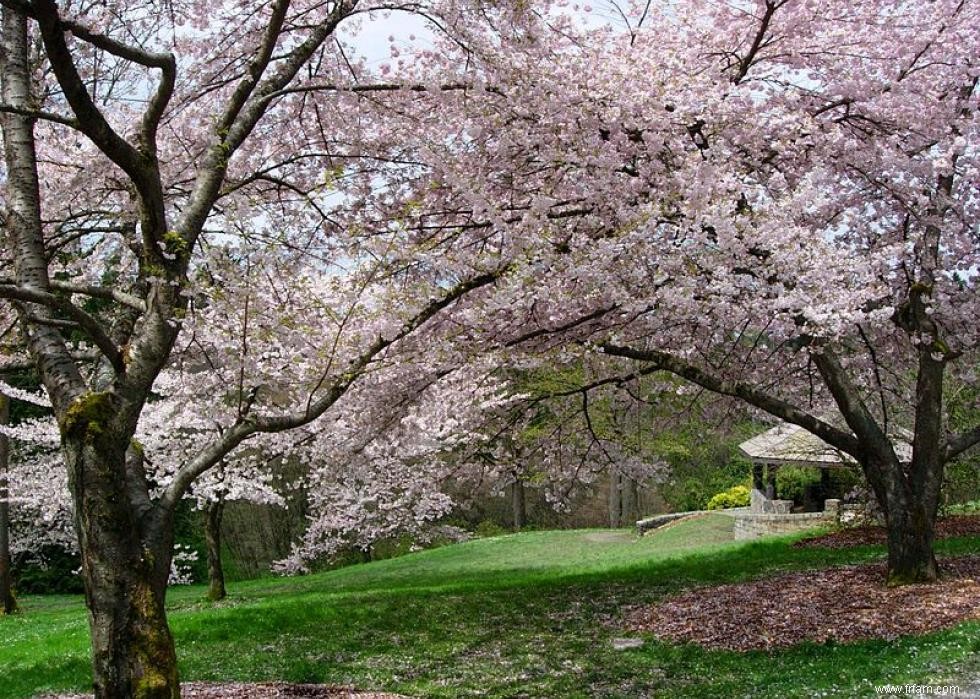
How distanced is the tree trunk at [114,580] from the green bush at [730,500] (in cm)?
2817

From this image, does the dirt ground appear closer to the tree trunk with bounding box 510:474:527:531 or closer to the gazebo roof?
the gazebo roof

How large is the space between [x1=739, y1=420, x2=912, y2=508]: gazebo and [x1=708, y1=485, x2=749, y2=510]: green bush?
591cm

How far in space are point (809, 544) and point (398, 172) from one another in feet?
37.5

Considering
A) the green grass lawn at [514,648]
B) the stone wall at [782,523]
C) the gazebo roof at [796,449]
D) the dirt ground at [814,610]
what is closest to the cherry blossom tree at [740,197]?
the dirt ground at [814,610]

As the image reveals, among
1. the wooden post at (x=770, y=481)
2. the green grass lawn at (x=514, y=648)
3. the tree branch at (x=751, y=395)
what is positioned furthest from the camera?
the wooden post at (x=770, y=481)

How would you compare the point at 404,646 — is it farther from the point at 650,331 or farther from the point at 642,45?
the point at 642,45

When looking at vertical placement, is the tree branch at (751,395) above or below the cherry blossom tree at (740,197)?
below

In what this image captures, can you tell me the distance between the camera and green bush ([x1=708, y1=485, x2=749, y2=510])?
30.7m

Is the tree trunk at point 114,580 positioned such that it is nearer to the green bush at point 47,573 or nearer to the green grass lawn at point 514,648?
the green grass lawn at point 514,648

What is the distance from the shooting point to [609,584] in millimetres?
12492

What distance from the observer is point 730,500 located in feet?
101

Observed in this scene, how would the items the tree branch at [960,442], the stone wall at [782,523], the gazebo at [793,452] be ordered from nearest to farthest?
the tree branch at [960,442] < the gazebo at [793,452] < the stone wall at [782,523]

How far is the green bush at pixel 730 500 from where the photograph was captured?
30.7 m

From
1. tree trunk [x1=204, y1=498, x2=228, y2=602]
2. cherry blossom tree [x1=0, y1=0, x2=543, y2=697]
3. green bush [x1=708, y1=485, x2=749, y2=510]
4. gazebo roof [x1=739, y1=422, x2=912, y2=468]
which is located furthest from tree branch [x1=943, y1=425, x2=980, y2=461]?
green bush [x1=708, y1=485, x2=749, y2=510]
